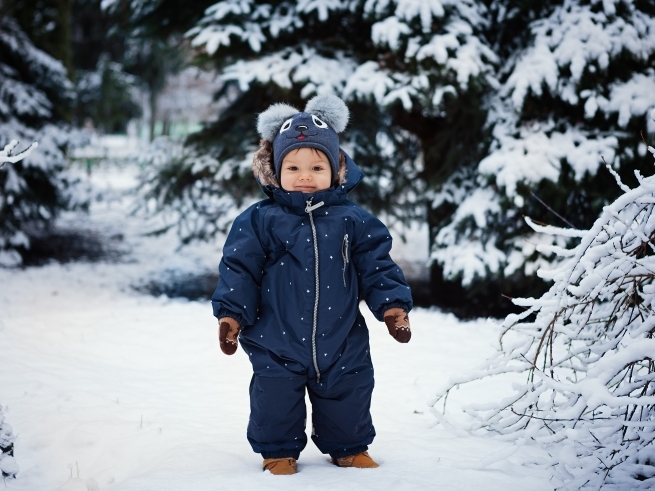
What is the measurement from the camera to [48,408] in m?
3.67

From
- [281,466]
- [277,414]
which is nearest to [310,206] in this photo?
[277,414]

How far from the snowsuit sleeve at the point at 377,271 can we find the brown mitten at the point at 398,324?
0.09 ft

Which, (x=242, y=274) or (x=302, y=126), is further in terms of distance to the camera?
(x=302, y=126)

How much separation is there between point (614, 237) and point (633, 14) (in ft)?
13.4

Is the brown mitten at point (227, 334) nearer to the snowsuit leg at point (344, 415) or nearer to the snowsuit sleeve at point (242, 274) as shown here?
the snowsuit sleeve at point (242, 274)

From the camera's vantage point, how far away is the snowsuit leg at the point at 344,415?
2.72 m

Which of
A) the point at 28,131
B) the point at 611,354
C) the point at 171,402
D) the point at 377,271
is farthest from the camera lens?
the point at 28,131

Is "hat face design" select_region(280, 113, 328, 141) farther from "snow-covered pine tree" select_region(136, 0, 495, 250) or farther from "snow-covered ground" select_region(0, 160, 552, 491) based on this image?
"snow-covered pine tree" select_region(136, 0, 495, 250)

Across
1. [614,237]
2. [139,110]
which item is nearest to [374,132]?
[614,237]

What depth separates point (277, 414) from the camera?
8.79 ft

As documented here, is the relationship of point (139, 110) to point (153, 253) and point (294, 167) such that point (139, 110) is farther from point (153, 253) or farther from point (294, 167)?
point (294, 167)

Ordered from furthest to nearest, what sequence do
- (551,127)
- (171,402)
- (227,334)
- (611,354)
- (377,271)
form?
(551,127)
(171,402)
(377,271)
(227,334)
(611,354)

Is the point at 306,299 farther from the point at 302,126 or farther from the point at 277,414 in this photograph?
the point at 302,126

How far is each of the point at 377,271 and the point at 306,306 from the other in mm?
385
